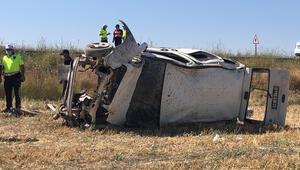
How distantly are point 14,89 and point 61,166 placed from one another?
6.41m

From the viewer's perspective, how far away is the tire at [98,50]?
9852mm

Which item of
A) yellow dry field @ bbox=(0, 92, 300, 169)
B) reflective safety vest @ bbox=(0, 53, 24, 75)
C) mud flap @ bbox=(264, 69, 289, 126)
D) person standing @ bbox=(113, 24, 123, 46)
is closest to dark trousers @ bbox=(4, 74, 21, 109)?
reflective safety vest @ bbox=(0, 53, 24, 75)

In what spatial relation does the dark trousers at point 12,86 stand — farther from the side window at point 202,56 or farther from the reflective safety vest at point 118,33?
the reflective safety vest at point 118,33

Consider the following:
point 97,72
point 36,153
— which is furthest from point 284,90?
point 36,153

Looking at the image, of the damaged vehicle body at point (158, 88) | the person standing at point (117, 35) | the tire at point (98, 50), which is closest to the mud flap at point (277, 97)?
the damaged vehicle body at point (158, 88)

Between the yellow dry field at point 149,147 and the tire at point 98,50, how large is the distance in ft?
4.19

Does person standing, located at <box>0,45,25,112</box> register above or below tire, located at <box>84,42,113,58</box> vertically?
below

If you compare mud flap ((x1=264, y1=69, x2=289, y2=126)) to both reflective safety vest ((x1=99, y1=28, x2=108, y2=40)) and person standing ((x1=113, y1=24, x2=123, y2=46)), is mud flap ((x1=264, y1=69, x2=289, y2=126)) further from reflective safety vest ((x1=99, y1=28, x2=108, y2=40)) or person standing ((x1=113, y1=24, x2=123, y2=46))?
reflective safety vest ((x1=99, y1=28, x2=108, y2=40))

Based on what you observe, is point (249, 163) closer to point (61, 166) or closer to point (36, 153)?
point (61, 166)

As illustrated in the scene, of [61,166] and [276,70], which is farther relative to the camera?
[276,70]

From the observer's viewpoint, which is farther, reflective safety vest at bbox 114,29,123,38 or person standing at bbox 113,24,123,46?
reflective safety vest at bbox 114,29,123,38

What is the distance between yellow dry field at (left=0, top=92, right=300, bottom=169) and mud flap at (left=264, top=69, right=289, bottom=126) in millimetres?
466

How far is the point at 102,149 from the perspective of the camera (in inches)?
312

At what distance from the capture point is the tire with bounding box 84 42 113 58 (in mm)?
9852
